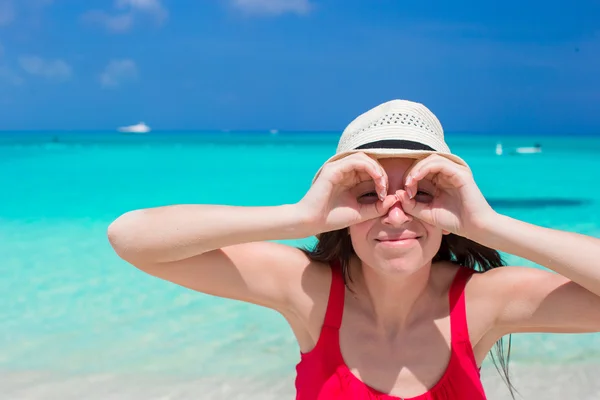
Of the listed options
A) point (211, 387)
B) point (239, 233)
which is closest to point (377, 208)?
point (239, 233)

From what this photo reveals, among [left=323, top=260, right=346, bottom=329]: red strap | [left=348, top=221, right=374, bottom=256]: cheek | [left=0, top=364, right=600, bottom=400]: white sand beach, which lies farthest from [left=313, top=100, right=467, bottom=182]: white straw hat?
[left=0, top=364, right=600, bottom=400]: white sand beach

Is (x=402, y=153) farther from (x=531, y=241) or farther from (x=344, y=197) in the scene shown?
(x=531, y=241)

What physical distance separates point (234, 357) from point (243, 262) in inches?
112

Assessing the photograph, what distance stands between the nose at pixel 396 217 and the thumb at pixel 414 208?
0.05 feet

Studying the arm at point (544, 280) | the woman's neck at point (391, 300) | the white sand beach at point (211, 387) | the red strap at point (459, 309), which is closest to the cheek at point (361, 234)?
the woman's neck at point (391, 300)

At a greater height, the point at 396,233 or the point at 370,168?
the point at 370,168

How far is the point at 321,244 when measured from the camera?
2.60 m

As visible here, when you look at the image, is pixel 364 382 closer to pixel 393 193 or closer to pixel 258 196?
pixel 393 193

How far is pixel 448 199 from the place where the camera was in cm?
213

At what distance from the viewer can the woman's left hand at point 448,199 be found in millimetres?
2020

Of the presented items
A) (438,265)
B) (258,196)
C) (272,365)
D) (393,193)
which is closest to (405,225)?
(393,193)

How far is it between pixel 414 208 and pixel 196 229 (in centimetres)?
76

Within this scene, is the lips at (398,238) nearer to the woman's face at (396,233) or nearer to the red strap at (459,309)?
the woman's face at (396,233)

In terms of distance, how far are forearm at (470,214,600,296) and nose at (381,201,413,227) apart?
0.81 feet
